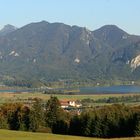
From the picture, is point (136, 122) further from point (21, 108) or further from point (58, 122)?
point (21, 108)

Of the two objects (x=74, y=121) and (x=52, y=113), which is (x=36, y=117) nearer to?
(x=52, y=113)

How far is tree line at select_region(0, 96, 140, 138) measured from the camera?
2032 inches

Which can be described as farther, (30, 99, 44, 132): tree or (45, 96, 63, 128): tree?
(45, 96, 63, 128): tree

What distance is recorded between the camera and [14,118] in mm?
60344

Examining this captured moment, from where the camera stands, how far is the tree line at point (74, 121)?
169 feet

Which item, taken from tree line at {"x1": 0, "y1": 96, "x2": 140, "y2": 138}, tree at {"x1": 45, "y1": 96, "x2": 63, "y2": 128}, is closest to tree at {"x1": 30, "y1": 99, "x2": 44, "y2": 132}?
tree line at {"x1": 0, "y1": 96, "x2": 140, "y2": 138}

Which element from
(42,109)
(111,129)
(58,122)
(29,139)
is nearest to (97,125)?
(111,129)

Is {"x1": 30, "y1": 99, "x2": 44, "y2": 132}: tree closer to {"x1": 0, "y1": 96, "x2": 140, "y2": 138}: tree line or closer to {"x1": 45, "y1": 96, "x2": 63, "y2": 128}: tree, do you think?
{"x1": 0, "y1": 96, "x2": 140, "y2": 138}: tree line

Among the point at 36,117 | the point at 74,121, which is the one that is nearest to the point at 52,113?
the point at 36,117

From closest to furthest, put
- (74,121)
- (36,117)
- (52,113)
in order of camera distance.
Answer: (74,121) < (36,117) < (52,113)

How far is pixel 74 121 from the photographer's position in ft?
179

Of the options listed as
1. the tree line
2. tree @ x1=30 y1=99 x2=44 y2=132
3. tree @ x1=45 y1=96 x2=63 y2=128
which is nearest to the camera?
the tree line

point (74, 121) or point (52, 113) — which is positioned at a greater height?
point (52, 113)

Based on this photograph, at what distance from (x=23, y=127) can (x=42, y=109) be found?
423 centimetres
